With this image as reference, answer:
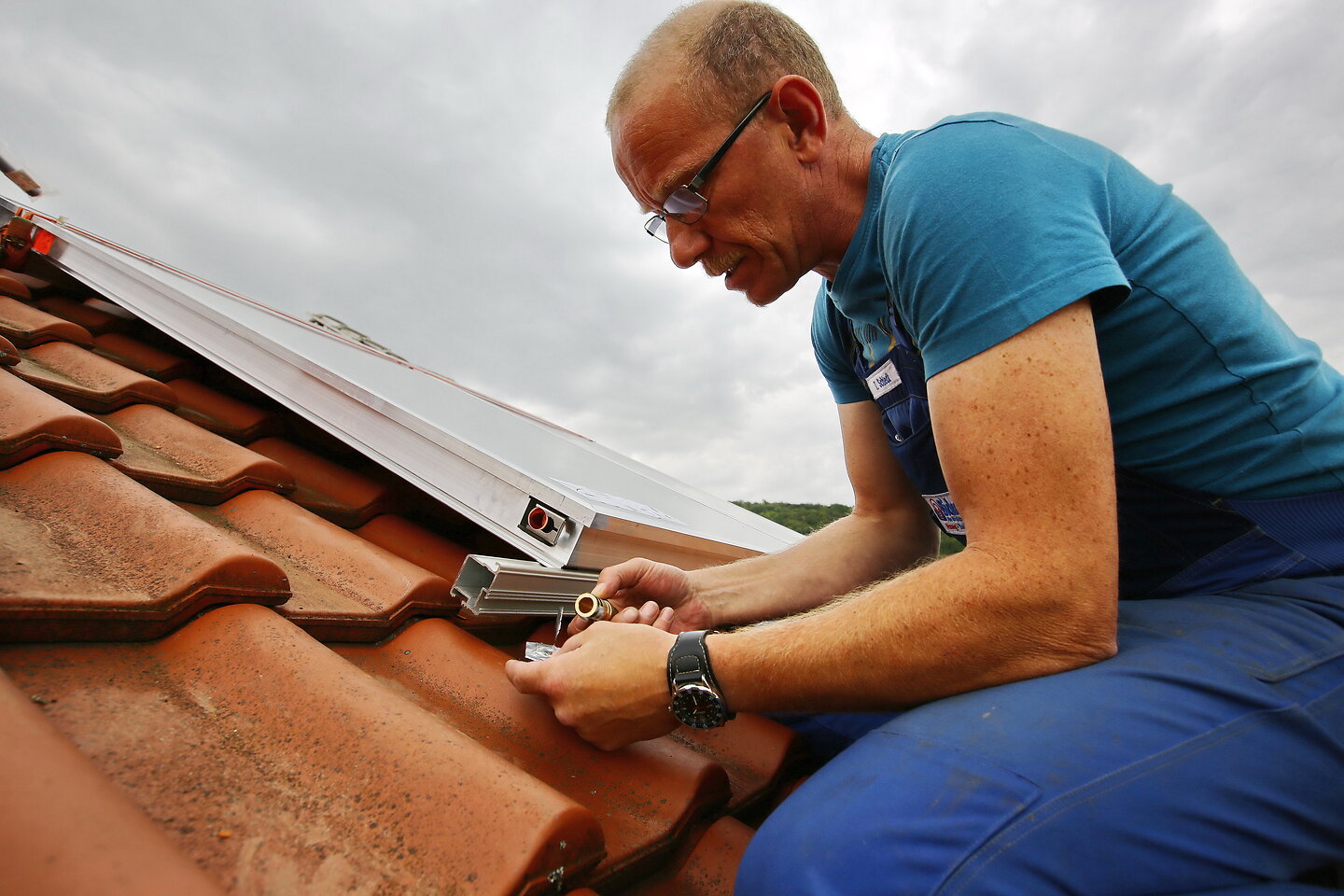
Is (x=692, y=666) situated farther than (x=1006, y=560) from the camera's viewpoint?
Yes

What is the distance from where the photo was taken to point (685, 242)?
5.38 feet

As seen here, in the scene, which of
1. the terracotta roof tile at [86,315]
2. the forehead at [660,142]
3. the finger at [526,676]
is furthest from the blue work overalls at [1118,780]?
the terracotta roof tile at [86,315]

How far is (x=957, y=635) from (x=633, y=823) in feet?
1.87

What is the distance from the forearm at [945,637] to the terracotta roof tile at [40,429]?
1.34 meters

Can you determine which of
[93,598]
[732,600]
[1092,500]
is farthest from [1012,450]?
[93,598]

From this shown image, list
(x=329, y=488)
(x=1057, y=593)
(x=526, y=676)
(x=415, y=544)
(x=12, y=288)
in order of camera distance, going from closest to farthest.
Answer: (x=1057, y=593), (x=526, y=676), (x=415, y=544), (x=329, y=488), (x=12, y=288)

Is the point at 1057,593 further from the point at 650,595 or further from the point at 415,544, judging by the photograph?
the point at 415,544

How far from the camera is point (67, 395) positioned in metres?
1.73

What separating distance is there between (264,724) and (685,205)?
4.19ft

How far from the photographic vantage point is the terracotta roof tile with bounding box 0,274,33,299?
8.48ft

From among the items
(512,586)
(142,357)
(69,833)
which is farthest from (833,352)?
(142,357)

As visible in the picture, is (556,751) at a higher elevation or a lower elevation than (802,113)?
lower

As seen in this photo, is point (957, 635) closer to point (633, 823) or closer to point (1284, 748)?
point (1284, 748)

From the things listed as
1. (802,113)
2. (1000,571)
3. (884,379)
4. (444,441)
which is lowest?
(444,441)
